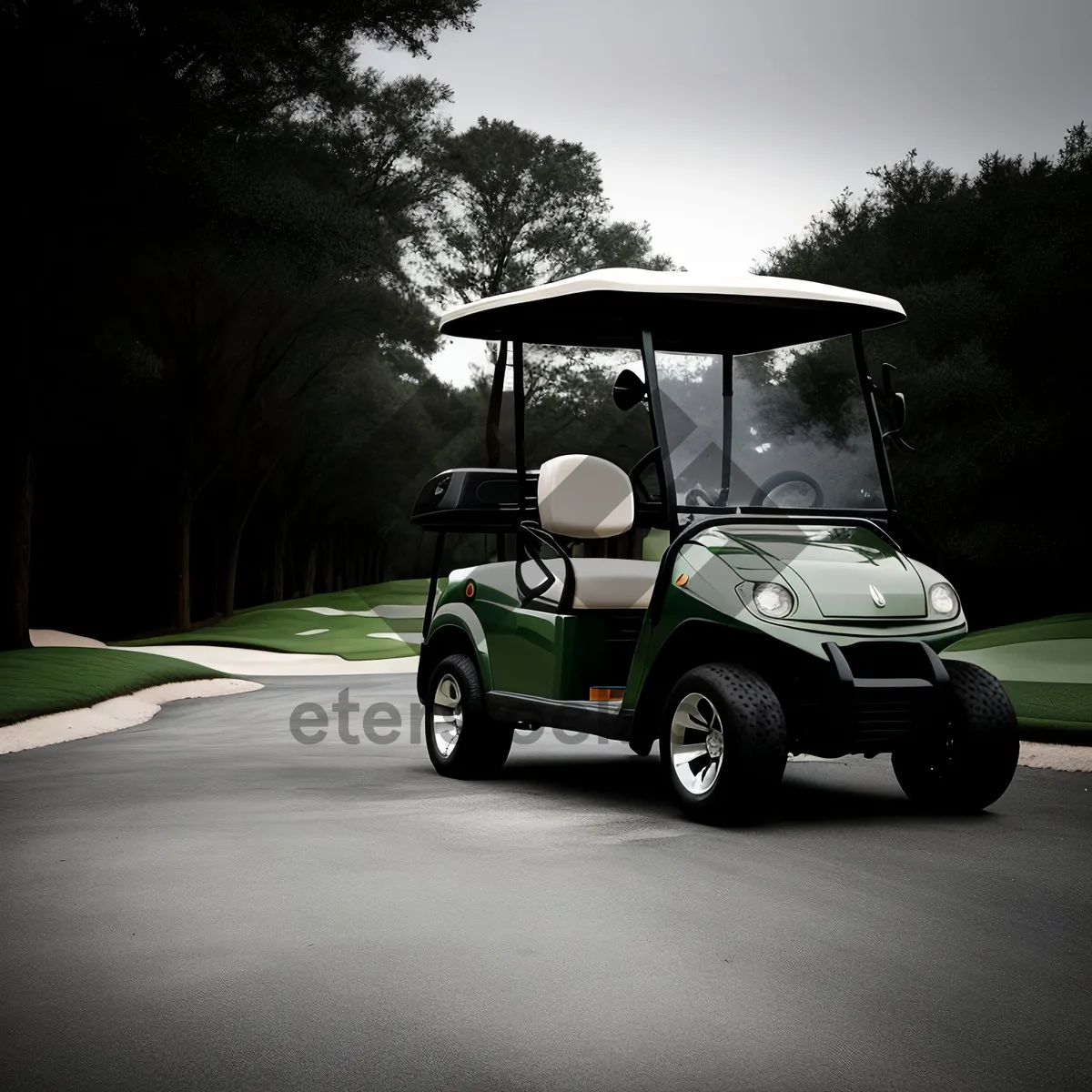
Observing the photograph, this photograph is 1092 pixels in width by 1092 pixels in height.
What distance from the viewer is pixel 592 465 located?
784cm

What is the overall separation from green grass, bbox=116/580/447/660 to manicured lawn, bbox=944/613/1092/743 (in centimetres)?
1059

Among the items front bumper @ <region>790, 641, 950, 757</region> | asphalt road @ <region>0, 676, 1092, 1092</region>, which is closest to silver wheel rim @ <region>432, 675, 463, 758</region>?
asphalt road @ <region>0, 676, 1092, 1092</region>

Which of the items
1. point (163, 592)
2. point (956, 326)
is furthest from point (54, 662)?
point (163, 592)

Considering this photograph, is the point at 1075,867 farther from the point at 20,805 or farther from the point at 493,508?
the point at 20,805

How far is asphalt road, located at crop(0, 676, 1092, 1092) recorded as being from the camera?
3604 mm

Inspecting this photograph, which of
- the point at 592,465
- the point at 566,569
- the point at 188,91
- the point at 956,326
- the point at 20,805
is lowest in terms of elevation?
the point at 20,805

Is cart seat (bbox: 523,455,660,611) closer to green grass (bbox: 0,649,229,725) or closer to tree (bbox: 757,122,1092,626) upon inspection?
green grass (bbox: 0,649,229,725)

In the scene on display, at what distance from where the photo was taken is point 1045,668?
16922 millimetres

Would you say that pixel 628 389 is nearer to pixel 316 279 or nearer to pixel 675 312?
pixel 675 312

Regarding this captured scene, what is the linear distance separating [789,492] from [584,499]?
3.84ft

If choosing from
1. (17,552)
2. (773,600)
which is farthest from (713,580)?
(17,552)

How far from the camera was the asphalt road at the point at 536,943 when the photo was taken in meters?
3.60

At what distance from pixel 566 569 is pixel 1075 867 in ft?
10.2

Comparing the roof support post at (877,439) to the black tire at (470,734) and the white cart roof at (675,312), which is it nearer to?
the white cart roof at (675,312)
